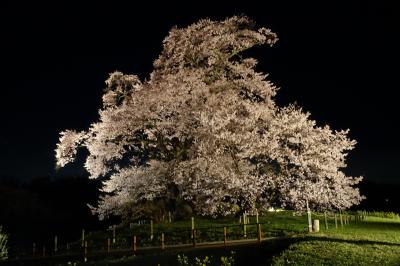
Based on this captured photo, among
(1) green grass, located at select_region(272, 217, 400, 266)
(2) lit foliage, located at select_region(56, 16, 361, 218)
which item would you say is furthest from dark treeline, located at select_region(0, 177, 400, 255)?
(1) green grass, located at select_region(272, 217, 400, 266)

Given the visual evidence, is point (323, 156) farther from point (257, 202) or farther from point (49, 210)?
point (49, 210)

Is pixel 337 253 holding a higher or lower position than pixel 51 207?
lower

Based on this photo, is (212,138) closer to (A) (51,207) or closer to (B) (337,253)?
(B) (337,253)

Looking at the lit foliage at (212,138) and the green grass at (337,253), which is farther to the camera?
the lit foliage at (212,138)

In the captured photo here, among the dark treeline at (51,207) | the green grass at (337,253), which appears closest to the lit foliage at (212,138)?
the green grass at (337,253)

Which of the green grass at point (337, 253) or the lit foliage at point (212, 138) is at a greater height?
the lit foliage at point (212, 138)

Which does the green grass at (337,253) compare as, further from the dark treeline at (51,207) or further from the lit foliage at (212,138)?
the dark treeline at (51,207)

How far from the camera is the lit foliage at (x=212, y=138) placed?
3188cm

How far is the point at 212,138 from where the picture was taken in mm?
32625

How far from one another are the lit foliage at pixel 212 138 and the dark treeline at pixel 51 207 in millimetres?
27899

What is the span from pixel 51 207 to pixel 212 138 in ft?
185

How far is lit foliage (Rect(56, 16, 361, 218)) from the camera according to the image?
1255 inches

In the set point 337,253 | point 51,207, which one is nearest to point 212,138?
point 337,253

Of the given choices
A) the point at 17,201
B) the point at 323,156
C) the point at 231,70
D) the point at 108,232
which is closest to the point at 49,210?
the point at 17,201
